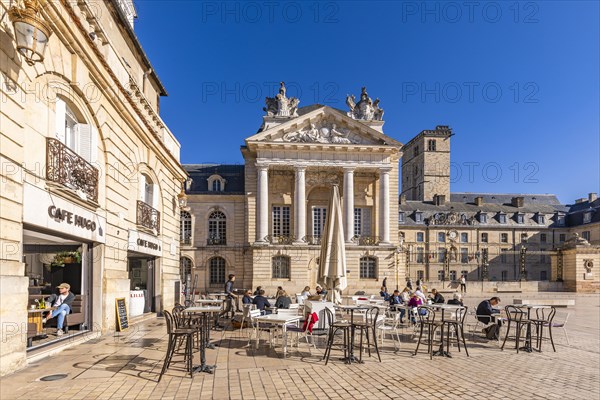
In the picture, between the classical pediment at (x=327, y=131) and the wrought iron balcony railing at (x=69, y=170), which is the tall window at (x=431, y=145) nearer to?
the classical pediment at (x=327, y=131)

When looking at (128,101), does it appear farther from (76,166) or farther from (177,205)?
(177,205)

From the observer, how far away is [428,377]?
698cm

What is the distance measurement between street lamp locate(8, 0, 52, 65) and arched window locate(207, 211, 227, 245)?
3180cm

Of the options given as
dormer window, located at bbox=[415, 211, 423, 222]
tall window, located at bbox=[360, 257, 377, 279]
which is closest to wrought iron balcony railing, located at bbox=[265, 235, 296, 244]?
tall window, located at bbox=[360, 257, 377, 279]

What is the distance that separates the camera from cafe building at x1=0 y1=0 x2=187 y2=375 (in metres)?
6.53

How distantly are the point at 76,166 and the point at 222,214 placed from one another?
98.0 feet

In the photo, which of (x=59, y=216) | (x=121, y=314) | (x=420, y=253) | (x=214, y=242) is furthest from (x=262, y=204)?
(x=59, y=216)

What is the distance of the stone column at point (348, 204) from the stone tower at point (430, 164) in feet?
→ 107

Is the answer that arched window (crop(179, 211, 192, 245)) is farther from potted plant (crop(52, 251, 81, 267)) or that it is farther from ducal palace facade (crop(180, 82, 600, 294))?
potted plant (crop(52, 251, 81, 267))

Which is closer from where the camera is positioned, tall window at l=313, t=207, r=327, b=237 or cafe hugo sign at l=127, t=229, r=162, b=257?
cafe hugo sign at l=127, t=229, r=162, b=257

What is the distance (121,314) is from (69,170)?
411 cm

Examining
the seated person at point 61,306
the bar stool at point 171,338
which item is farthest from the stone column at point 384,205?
the bar stool at point 171,338

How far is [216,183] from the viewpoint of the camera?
128 ft

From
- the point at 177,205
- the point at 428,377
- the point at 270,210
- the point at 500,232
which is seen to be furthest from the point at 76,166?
the point at 500,232
